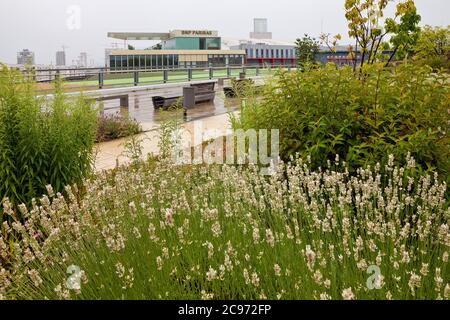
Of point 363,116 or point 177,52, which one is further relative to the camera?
point 177,52

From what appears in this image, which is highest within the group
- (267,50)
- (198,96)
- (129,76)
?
(267,50)

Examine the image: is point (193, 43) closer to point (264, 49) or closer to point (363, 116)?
point (264, 49)

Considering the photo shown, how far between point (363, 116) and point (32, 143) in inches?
124

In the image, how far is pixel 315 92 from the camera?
16.0 feet

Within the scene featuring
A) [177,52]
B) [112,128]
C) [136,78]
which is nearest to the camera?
[112,128]

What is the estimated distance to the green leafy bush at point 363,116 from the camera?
4246 millimetres

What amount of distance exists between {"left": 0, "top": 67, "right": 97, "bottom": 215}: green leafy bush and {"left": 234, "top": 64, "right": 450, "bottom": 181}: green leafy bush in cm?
205

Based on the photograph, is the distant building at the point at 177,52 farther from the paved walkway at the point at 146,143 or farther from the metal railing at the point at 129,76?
the paved walkway at the point at 146,143

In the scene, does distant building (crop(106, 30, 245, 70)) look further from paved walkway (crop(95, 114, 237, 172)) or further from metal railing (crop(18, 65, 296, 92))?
paved walkway (crop(95, 114, 237, 172))

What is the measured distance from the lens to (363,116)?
460cm

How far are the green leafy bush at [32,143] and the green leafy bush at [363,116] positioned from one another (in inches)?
80.5

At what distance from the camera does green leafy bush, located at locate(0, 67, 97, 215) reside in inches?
167
